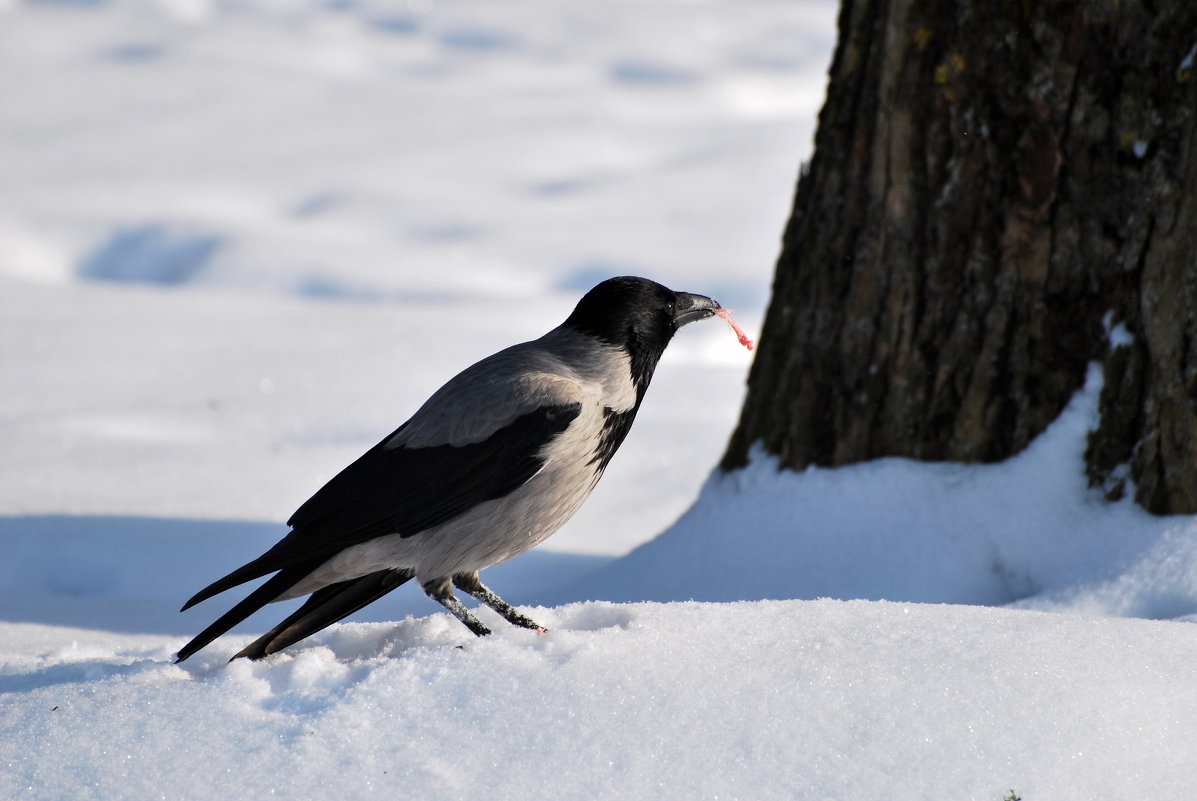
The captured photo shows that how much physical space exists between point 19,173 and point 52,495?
21.1 ft

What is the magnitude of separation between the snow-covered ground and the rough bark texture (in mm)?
138

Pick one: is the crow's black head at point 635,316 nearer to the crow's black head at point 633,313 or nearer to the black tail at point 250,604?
the crow's black head at point 633,313

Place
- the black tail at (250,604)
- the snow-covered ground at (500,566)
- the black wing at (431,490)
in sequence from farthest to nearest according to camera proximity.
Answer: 1. the black wing at (431,490)
2. the black tail at (250,604)
3. the snow-covered ground at (500,566)

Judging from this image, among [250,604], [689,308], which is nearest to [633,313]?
[689,308]

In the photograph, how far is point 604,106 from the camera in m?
12.7

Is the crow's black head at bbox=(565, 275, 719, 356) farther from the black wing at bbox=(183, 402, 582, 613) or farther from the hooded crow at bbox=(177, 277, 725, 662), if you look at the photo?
the black wing at bbox=(183, 402, 582, 613)

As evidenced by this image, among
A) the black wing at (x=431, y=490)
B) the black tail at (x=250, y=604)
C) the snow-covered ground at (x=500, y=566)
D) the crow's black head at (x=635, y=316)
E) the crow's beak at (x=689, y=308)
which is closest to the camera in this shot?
the snow-covered ground at (x=500, y=566)

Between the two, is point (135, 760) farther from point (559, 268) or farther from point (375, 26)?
point (375, 26)

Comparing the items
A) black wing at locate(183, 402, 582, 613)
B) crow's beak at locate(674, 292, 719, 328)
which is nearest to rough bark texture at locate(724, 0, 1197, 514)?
crow's beak at locate(674, 292, 719, 328)

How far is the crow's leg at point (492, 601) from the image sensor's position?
9.27 feet

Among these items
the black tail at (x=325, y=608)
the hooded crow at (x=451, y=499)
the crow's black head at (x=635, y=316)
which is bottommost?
the black tail at (x=325, y=608)

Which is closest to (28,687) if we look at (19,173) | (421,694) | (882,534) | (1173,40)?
(421,694)

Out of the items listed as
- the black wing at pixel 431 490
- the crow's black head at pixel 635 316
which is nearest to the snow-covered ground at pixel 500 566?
the black wing at pixel 431 490

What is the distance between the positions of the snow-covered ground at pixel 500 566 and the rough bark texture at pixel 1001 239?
14 cm
